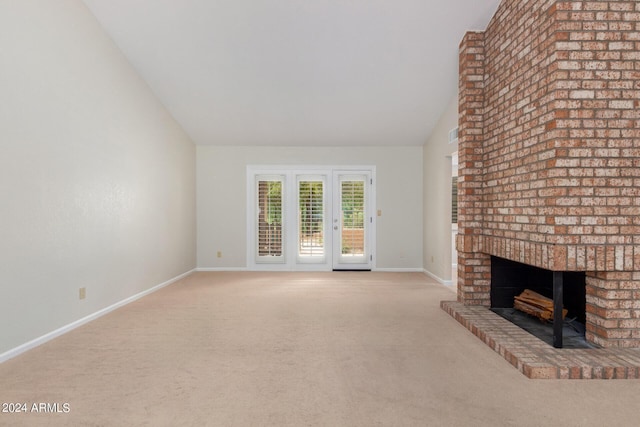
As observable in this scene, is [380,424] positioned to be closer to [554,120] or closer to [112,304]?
[554,120]

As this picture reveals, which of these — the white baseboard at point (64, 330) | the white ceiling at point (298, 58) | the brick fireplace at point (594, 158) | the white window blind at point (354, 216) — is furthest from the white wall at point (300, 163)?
the brick fireplace at point (594, 158)

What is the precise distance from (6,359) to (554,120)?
4380 millimetres

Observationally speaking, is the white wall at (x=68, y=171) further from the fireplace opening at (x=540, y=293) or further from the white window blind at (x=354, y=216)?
the fireplace opening at (x=540, y=293)

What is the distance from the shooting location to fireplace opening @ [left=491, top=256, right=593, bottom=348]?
2.96m

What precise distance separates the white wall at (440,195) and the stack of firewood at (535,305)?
1.92 m

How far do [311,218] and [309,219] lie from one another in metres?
0.04

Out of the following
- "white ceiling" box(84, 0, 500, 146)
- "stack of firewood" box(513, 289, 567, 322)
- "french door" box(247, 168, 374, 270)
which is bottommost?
"stack of firewood" box(513, 289, 567, 322)

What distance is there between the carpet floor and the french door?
2.87 m

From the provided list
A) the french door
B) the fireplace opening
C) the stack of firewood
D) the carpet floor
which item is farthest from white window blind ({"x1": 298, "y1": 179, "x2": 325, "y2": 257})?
the stack of firewood

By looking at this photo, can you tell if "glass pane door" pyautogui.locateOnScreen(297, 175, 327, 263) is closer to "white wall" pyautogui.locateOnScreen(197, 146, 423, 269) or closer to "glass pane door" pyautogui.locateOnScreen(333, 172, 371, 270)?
"glass pane door" pyautogui.locateOnScreen(333, 172, 371, 270)

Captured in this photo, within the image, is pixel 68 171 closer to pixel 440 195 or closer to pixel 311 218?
pixel 311 218

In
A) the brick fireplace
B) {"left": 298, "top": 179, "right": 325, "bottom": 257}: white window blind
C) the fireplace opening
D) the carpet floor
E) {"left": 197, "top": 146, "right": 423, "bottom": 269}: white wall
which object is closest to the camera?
the carpet floor

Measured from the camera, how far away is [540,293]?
3.53 metres

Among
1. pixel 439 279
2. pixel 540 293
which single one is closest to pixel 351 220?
pixel 439 279
